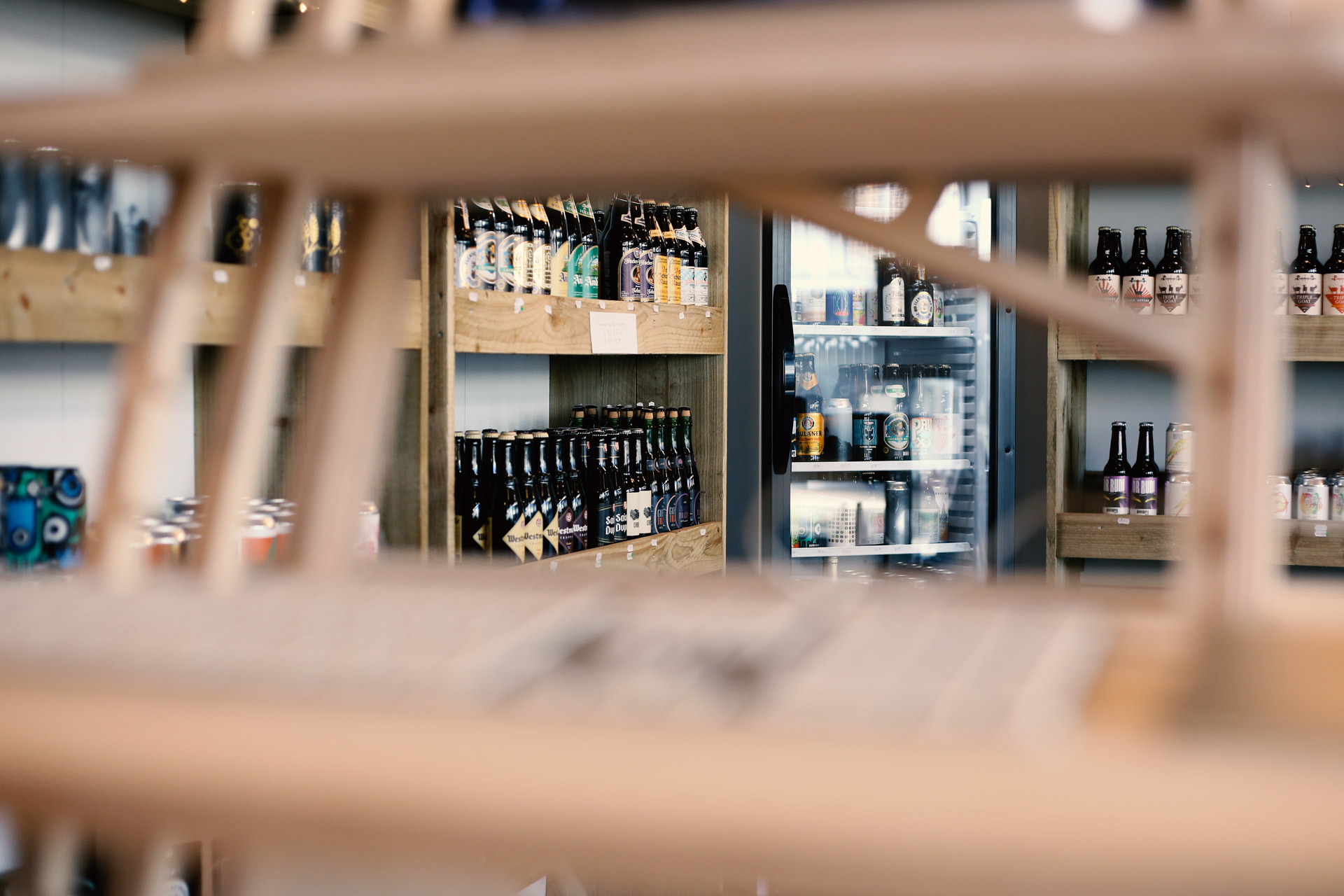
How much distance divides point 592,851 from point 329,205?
150cm

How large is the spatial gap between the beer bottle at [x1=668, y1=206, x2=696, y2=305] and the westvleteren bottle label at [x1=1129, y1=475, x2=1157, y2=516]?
4.18 feet

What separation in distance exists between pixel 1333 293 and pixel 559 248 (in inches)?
76.5

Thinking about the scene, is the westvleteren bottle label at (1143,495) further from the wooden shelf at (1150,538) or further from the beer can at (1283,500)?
the beer can at (1283,500)

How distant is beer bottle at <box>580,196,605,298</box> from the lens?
271 centimetres

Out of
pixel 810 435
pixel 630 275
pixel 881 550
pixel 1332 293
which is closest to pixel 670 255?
pixel 630 275

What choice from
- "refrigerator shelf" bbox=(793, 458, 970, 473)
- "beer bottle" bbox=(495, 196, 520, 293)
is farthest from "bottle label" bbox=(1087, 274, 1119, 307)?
"beer bottle" bbox=(495, 196, 520, 293)

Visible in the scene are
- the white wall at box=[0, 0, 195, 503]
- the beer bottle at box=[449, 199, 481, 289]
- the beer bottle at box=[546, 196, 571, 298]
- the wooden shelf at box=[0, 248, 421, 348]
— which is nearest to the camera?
the wooden shelf at box=[0, 248, 421, 348]

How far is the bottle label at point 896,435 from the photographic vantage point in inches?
131

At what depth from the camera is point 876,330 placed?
3.19 m

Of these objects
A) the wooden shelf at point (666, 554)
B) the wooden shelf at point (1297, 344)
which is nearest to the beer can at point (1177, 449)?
the wooden shelf at point (1297, 344)

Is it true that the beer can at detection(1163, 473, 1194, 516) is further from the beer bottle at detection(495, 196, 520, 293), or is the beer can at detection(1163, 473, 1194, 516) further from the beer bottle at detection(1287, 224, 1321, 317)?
the beer bottle at detection(495, 196, 520, 293)

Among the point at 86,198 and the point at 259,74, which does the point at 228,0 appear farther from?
the point at 86,198

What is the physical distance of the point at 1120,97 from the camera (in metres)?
0.47

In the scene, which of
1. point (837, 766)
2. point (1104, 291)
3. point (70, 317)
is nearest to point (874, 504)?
point (1104, 291)
